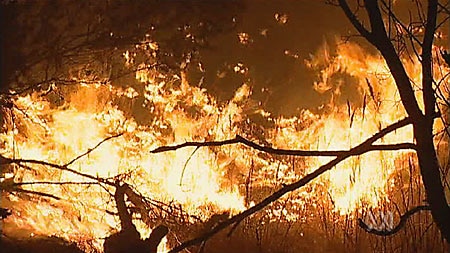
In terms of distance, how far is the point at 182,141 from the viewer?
11.5 ft

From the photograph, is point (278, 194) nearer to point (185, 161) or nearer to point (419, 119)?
point (419, 119)

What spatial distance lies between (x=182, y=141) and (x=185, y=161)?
0.18 m

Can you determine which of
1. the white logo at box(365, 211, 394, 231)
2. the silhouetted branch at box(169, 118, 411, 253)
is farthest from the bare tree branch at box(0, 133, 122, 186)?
the silhouetted branch at box(169, 118, 411, 253)

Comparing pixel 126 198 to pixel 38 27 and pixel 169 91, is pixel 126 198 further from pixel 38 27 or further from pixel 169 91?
pixel 38 27

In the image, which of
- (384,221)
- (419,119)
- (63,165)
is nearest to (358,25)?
(419,119)

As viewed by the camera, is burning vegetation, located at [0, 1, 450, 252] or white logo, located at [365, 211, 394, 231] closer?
white logo, located at [365, 211, 394, 231]

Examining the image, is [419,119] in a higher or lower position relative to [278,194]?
higher

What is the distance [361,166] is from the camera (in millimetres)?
3467

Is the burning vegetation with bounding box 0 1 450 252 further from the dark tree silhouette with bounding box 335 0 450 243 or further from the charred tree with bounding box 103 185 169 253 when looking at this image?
the dark tree silhouette with bounding box 335 0 450 243

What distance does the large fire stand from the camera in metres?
3.49

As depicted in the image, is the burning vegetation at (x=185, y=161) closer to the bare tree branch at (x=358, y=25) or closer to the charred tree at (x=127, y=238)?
the charred tree at (x=127, y=238)

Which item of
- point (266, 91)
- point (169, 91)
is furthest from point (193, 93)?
point (266, 91)

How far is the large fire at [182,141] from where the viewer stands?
3.49 metres

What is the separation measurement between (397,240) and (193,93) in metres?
1.55
